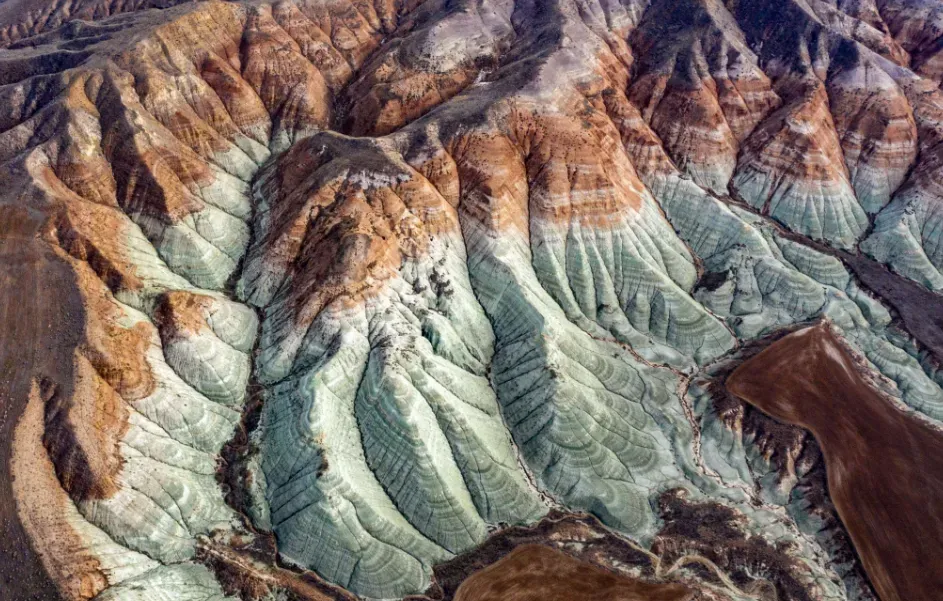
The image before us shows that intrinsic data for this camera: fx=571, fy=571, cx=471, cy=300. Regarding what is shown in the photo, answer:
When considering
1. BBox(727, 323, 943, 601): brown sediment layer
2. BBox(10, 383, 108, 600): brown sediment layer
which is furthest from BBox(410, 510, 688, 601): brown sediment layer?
BBox(10, 383, 108, 600): brown sediment layer

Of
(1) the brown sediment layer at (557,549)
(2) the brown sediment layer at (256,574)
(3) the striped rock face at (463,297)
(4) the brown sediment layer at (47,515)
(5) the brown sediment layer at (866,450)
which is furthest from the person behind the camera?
(5) the brown sediment layer at (866,450)

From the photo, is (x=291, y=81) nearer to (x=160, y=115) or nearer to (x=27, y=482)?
(x=160, y=115)

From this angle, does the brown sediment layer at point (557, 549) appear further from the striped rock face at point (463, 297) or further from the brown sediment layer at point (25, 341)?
the brown sediment layer at point (25, 341)

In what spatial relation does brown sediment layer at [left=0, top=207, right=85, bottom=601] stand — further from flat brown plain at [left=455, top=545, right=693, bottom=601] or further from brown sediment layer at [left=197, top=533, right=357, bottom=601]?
flat brown plain at [left=455, top=545, right=693, bottom=601]

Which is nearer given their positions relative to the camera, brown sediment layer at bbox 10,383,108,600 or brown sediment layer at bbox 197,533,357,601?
brown sediment layer at bbox 10,383,108,600

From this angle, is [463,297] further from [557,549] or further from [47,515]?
[47,515]

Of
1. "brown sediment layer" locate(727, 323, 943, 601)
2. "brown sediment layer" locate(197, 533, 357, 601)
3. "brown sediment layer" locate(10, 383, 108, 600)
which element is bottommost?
"brown sediment layer" locate(727, 323, 943, 601)

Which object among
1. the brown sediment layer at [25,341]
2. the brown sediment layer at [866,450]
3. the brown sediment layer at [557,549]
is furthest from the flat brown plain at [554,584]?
the brown sediment layer at [25,341]
